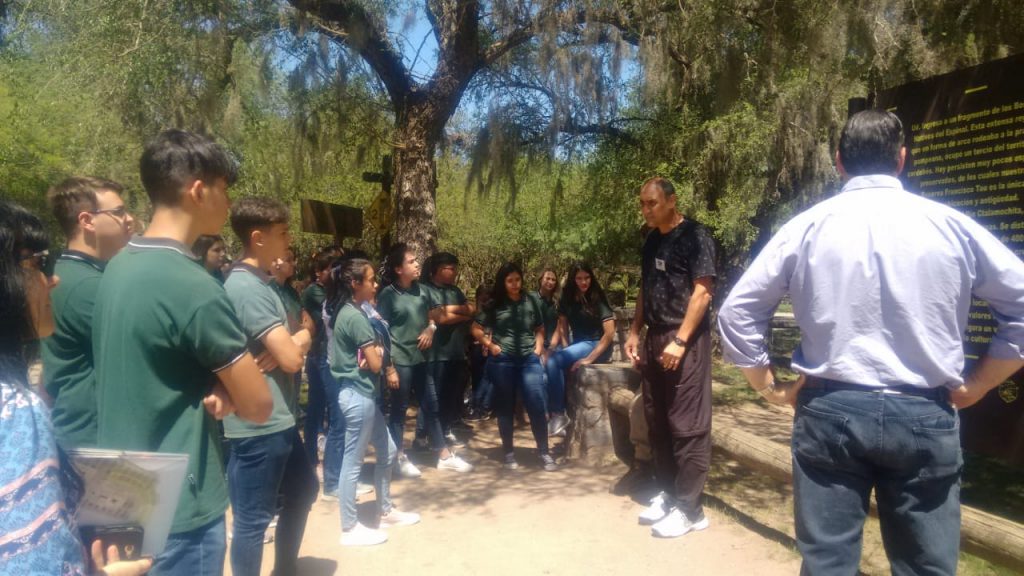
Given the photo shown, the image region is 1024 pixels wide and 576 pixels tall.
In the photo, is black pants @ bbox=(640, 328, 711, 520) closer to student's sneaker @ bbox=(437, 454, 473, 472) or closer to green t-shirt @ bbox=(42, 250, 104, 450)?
student's sneaker @ bbox=(437, 454, 473, 472)

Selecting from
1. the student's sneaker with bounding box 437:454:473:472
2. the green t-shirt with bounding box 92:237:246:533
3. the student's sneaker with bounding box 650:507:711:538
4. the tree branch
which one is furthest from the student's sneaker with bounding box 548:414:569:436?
the green t-shirt with bounding box 92:237:246:533

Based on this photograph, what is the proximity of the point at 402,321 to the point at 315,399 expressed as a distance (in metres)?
0.88

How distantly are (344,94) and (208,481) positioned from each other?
7.27 meters

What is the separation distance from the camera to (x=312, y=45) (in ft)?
26.7

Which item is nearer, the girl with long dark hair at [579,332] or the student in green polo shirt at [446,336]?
the student in green polo shirt at [446,336]

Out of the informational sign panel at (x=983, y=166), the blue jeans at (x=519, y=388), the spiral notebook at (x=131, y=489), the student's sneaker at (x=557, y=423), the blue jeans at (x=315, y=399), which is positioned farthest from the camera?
the student's sneaker at (x=557, y=423)

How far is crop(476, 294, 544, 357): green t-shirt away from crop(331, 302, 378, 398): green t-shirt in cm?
184

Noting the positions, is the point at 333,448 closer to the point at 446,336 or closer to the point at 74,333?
the point at 446,336

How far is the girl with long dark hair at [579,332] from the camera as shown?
6680 mm

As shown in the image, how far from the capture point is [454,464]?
605cm

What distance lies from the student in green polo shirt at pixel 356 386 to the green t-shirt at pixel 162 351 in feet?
7.24

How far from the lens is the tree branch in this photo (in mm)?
7703

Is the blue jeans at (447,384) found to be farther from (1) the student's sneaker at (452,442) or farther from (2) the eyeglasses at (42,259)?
(2) the eyeglasses at (42,259)

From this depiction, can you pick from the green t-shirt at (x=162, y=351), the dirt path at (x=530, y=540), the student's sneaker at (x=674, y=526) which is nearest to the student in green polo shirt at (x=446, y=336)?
the dirt path at (x=530, y=540)
